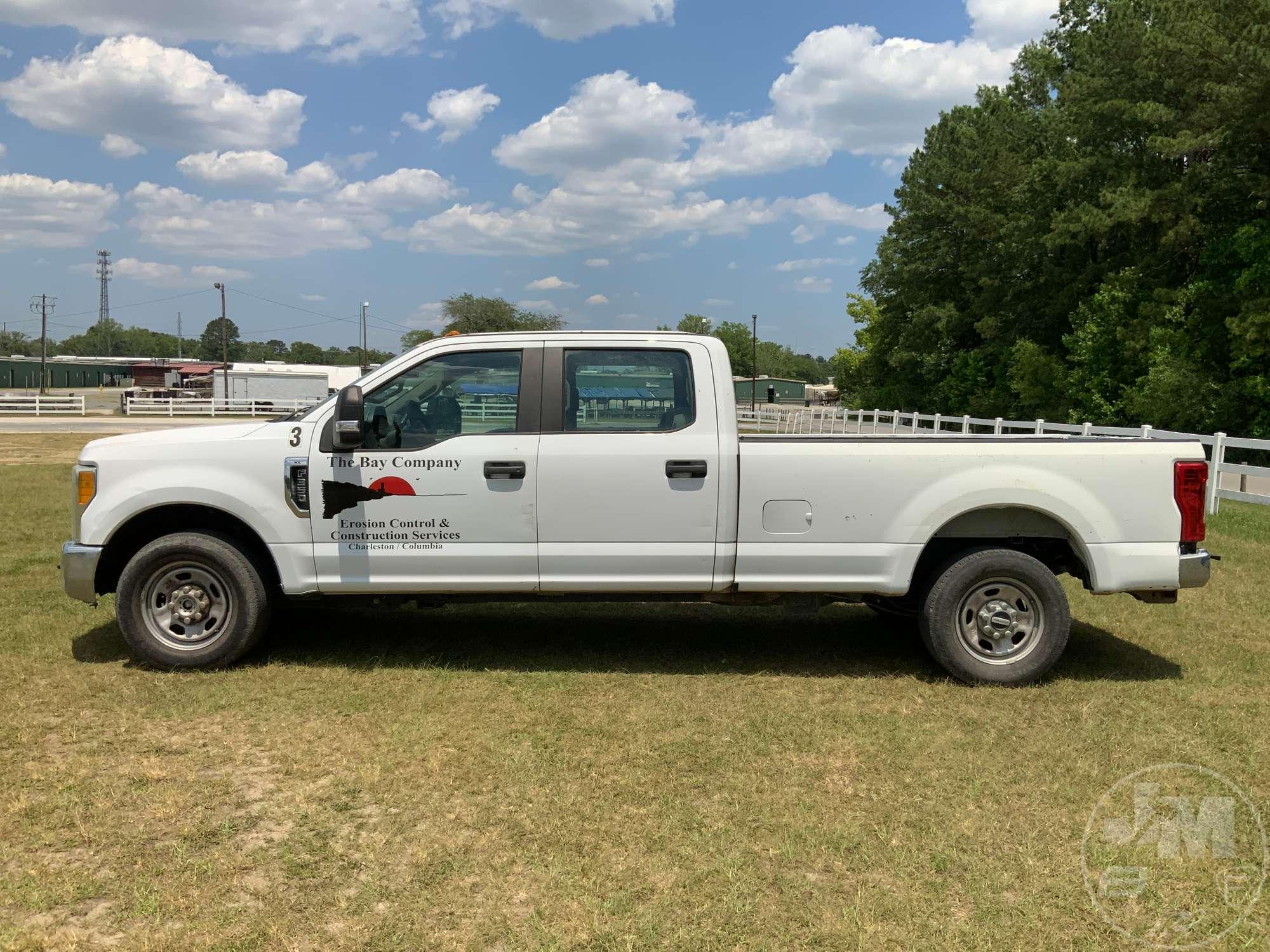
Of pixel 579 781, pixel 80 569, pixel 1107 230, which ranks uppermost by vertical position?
pixel 1107 230

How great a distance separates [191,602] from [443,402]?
1892mm

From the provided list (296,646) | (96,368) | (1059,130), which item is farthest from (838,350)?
(96,368)

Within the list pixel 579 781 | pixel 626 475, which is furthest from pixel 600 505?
pixel 579 781

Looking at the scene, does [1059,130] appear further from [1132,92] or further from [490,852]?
[490,852]

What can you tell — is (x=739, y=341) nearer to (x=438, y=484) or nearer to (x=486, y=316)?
(x=486, y=316)

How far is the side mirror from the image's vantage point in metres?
5.26

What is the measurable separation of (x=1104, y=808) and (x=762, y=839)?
59.0 inches

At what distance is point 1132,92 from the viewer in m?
31.0

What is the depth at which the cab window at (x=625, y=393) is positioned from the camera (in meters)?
5.64

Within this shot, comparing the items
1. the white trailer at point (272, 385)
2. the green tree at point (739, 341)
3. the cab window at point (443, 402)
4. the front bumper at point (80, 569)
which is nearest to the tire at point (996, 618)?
the cab window at point (443, 402)

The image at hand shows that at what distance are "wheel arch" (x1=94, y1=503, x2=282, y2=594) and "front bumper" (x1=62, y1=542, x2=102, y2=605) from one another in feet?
0.22

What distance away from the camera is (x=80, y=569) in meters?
5.64

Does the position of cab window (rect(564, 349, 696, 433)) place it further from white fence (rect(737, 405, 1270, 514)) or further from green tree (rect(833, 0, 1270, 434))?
green tree (rect(833, 0, 1270, 434))

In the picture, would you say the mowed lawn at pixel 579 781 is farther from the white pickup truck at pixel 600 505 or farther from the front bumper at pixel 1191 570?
the front bumper at pixel 1191 570
